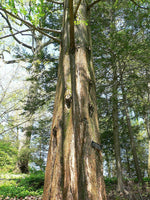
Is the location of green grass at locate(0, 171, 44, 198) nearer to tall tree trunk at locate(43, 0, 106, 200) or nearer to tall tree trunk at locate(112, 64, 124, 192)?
tall tree trunk at locate(112, 64, 124, 192)

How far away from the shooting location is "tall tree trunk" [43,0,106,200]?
152 cm

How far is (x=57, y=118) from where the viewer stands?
6.41ft

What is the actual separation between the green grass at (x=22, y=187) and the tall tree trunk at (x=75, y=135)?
13.1 ft

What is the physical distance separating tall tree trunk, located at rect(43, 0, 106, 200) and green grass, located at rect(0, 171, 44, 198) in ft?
13.1

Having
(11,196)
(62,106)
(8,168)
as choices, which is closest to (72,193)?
(62,106)

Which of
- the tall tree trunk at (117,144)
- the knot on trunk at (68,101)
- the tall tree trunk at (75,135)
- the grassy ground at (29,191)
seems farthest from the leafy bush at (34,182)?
the knot on trunk at (68,101)

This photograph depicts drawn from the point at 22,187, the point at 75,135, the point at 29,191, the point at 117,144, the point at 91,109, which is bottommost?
the point at 29,191

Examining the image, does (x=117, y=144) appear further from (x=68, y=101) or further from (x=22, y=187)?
(x=68, y=101)

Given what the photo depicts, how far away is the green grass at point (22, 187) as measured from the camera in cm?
479

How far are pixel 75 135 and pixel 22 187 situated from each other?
188 inches

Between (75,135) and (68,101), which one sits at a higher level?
(68,101)

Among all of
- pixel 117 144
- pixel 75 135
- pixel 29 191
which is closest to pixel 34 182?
pixel 29 191

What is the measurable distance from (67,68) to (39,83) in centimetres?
502

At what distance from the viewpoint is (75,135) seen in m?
1.76
